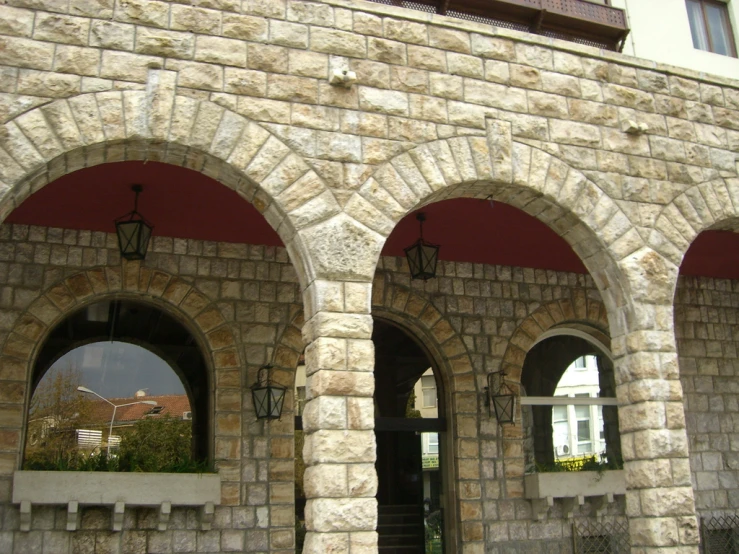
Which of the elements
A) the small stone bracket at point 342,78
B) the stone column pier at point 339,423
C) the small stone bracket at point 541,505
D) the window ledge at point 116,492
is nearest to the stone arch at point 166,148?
the stone column pier at point 339,423

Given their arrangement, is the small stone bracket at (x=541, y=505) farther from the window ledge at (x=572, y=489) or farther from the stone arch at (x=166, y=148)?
the stone arch at (x=166, y=148)

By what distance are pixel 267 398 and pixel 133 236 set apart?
195cm

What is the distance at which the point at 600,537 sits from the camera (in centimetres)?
880

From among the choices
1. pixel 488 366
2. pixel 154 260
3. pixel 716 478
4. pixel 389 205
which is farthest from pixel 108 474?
pixel 716 478

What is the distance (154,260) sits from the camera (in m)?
7.72

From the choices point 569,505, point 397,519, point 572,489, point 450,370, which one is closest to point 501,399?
point 450,370

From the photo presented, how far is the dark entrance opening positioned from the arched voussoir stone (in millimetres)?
3012

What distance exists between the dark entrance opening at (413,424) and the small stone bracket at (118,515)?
282 cm

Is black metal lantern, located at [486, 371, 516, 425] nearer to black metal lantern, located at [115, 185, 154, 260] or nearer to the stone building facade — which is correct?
the stone building facade

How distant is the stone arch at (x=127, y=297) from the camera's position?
7023 mm

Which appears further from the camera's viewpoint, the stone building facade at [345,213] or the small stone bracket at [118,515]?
the small stone bracket at [118,515]

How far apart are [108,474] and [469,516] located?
3.65 metres

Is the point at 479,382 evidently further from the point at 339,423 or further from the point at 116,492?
the point at 116,492

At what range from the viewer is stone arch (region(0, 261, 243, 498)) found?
23.0 ft
